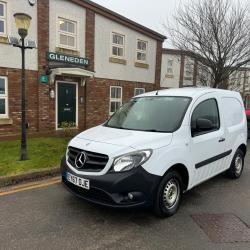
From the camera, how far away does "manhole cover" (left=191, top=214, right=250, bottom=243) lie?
342 cm

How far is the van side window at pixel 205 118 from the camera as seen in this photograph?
4.30m

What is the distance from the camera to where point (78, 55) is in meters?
11.9

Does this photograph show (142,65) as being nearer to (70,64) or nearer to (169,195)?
(70,64)

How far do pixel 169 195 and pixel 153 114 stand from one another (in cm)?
140

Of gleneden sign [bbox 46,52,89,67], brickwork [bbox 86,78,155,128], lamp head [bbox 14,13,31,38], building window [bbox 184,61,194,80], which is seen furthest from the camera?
building window [bbox 184,61,194,80]

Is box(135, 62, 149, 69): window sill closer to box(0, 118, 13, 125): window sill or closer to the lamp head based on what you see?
box(0, 118, 13, 125): window sill

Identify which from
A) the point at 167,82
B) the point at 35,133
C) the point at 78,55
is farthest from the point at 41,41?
the point at 167,82

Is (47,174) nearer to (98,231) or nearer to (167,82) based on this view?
(98,231)

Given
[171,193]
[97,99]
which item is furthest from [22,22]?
[97,99]

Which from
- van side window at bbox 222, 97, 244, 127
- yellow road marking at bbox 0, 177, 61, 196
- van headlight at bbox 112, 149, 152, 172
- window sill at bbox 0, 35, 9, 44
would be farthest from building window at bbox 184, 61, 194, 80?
van headlight at bbox 112, 149, 152, 172

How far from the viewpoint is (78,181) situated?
12.4 ft

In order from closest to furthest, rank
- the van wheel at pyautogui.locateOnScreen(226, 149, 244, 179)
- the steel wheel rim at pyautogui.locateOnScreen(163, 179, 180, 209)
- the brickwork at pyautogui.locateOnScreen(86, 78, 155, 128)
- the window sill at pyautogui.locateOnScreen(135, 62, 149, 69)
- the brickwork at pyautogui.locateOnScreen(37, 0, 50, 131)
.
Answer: the steel wheel rim at pyautogui.locateOnScreen(163, 179, 180, 209) < the van wheel at pyautogui.locateOnScreen(226, 149, 244, 179) < the brickwork at pyautogui.locateOnScreen(37, 0, 50, 131) < the brickwork at pyautogui.locateOnScreen(86, 78, 155, 128) < the window sill at pyautogui.locateOnScreen(135, 62, 149, 69)

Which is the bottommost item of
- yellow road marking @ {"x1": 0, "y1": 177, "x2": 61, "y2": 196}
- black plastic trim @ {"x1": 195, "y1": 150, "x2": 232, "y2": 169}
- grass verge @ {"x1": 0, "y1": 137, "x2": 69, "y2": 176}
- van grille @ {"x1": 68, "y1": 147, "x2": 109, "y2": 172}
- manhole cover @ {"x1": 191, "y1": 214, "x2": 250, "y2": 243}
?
yellow road marking @ {"x1": 0, "y1": 177, "x2": 61, "y2": 196}

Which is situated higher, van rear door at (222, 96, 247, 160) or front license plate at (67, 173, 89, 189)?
Answer: van rear door at (222, 96, 247, 160)
